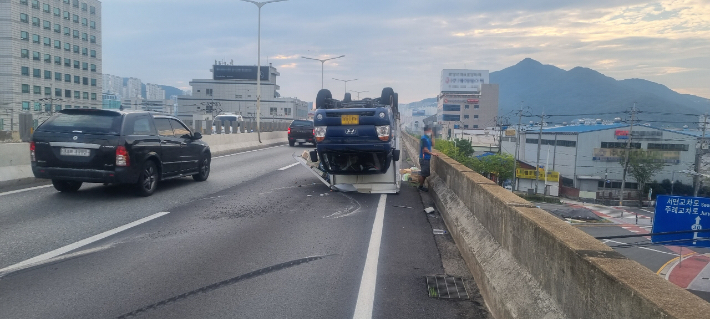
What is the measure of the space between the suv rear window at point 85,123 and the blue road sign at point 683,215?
33.8 feet

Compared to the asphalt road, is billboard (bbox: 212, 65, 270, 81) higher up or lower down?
higher up

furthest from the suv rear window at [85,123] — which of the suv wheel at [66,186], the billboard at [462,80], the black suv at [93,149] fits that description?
the billboard at [462,80]

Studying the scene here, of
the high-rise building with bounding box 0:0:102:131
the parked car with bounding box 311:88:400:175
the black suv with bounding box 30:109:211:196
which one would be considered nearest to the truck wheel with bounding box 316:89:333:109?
the parked car with bounding box 311:88:400:175

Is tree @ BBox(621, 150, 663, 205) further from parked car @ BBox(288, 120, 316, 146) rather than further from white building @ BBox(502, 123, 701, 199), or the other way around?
parked car @ BBox(288, 120, 316, 146)

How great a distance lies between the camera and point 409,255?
7078 mm

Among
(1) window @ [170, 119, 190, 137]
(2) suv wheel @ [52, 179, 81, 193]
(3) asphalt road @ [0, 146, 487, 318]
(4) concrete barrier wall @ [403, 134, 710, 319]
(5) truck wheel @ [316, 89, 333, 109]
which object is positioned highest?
(5) truck wheel @ [316, 89, 333, 109]

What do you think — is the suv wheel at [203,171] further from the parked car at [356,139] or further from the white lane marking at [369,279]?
the white lane marking at [369,279]

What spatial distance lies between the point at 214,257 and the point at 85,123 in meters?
5.38

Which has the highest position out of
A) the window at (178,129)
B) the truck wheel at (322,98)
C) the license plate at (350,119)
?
the truck wheel at (322,98)

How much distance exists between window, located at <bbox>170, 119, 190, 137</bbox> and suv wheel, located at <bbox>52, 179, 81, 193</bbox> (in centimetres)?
241

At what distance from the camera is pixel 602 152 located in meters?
23.7

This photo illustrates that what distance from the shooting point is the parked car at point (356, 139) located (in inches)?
454

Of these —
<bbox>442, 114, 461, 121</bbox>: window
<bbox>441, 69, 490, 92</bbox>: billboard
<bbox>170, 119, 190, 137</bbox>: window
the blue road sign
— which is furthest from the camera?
<bbox>441, 69, 490, 92</bbox>: billboard

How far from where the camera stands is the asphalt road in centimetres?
494
